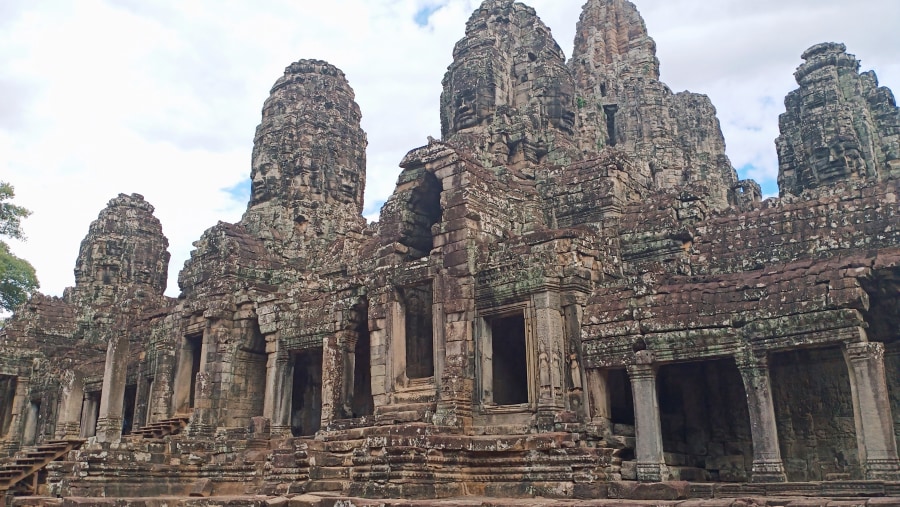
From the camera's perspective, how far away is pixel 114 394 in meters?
20.6

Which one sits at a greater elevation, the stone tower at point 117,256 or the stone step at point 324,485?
the stone tower at point 117,256

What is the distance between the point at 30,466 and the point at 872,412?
20.7m

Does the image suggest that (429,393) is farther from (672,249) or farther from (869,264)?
(869,264)

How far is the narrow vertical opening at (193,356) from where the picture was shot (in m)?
21.5

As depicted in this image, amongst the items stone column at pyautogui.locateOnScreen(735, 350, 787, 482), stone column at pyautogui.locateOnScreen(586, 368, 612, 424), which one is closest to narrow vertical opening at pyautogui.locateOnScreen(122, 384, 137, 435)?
stone column at pyautogui.locateOnScreen(586, 368, 612, 424)

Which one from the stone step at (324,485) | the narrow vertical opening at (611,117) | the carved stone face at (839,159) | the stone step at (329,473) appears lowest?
the stone step at (324,485)

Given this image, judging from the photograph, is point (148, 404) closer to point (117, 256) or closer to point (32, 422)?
point (32, 422)

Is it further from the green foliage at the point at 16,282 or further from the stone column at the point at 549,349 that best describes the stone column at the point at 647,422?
the green foliage at the point at 16,282

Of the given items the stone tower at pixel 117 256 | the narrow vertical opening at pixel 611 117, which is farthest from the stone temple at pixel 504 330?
the narrow vertical opening at pixel 611 117

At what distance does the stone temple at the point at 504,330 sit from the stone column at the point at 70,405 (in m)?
0.10

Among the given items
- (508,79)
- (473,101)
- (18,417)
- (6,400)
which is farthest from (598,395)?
(6,400)

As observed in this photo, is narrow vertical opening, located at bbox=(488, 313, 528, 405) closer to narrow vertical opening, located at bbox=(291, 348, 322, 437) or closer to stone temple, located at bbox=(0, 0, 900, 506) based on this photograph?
stone temple, located at bbox=(0, 0, 900, 506)

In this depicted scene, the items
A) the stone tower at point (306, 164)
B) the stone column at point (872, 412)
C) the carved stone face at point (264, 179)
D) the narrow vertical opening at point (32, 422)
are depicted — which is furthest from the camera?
the narrow vertical opening at point (32, 422)

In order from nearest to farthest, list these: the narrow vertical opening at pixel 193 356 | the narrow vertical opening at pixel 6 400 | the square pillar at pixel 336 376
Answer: the square pillar at pixel 336 376 → the narrow vertical opening at pixel 193 356 → the narrow vertical opening at pixel 6 400
